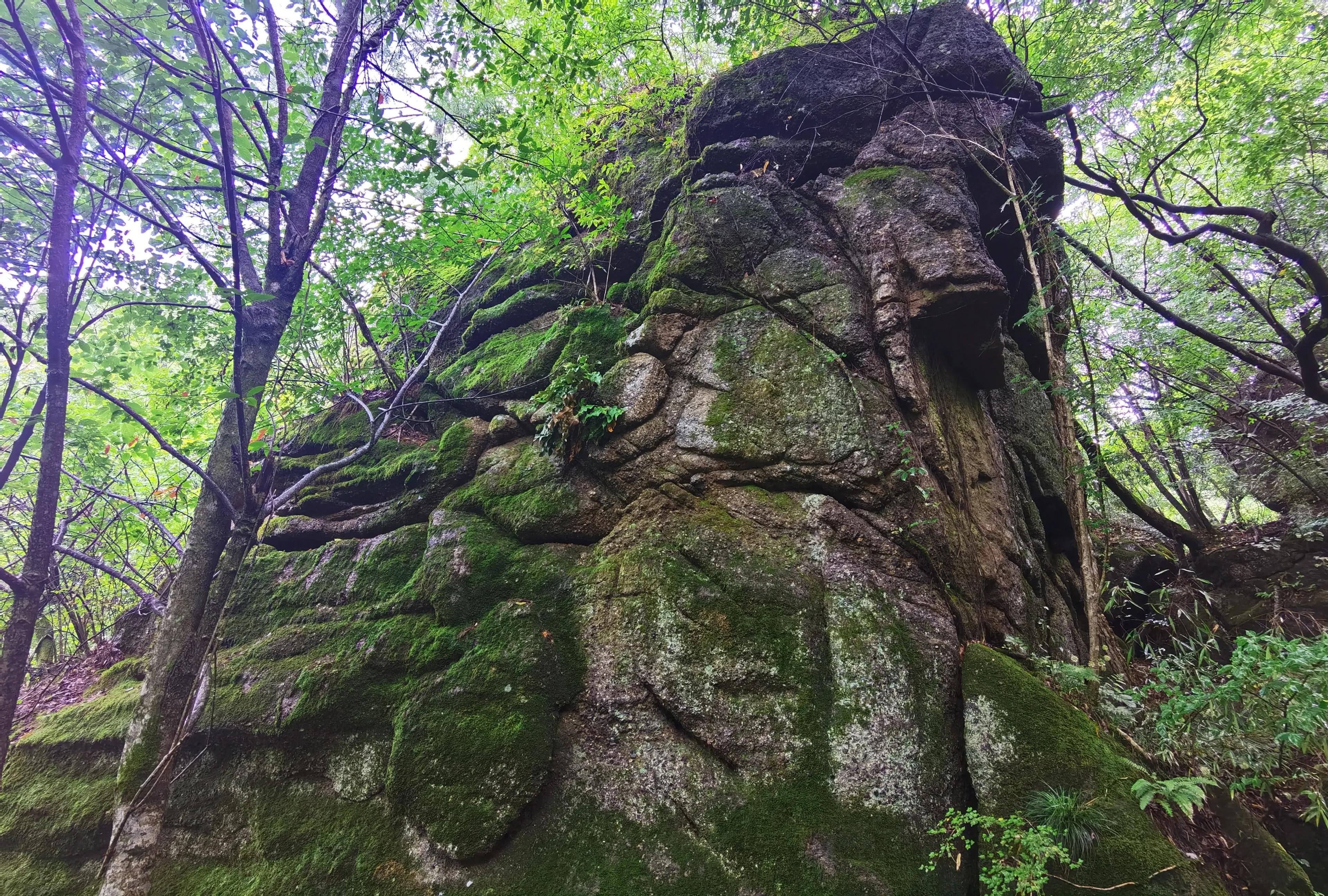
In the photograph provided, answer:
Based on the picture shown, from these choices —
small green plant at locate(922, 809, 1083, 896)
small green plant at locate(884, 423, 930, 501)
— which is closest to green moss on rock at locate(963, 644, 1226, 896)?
small green plant at locate(922, 809, 1083, 896)

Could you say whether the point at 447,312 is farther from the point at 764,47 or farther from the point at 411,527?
the point at 764,47

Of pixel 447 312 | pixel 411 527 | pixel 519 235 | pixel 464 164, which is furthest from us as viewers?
pixel 447 312

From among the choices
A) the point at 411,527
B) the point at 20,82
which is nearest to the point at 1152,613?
the point at 411,527

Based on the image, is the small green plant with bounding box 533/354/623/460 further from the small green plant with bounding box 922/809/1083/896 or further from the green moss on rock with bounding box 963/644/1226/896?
the small green plant with bounding box 922/809/1083/896

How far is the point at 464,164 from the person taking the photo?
4.89 meters

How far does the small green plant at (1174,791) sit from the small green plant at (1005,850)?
0.56 meters

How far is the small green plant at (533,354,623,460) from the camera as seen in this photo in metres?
5.49

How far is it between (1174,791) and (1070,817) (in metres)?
0.58

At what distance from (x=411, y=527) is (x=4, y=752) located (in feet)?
10.7

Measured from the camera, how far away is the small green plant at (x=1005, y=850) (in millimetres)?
2916

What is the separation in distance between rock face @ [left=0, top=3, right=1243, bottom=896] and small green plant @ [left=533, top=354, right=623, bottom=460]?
173mm

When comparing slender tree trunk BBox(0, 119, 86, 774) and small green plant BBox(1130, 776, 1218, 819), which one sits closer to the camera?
small green plant BBox(1130, 776, 1218, 819)

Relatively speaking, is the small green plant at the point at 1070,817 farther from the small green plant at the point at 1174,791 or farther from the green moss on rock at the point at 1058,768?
the small green plant at the point at 1174,791

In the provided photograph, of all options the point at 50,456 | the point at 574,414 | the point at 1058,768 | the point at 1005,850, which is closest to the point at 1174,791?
the point at 1058,768
